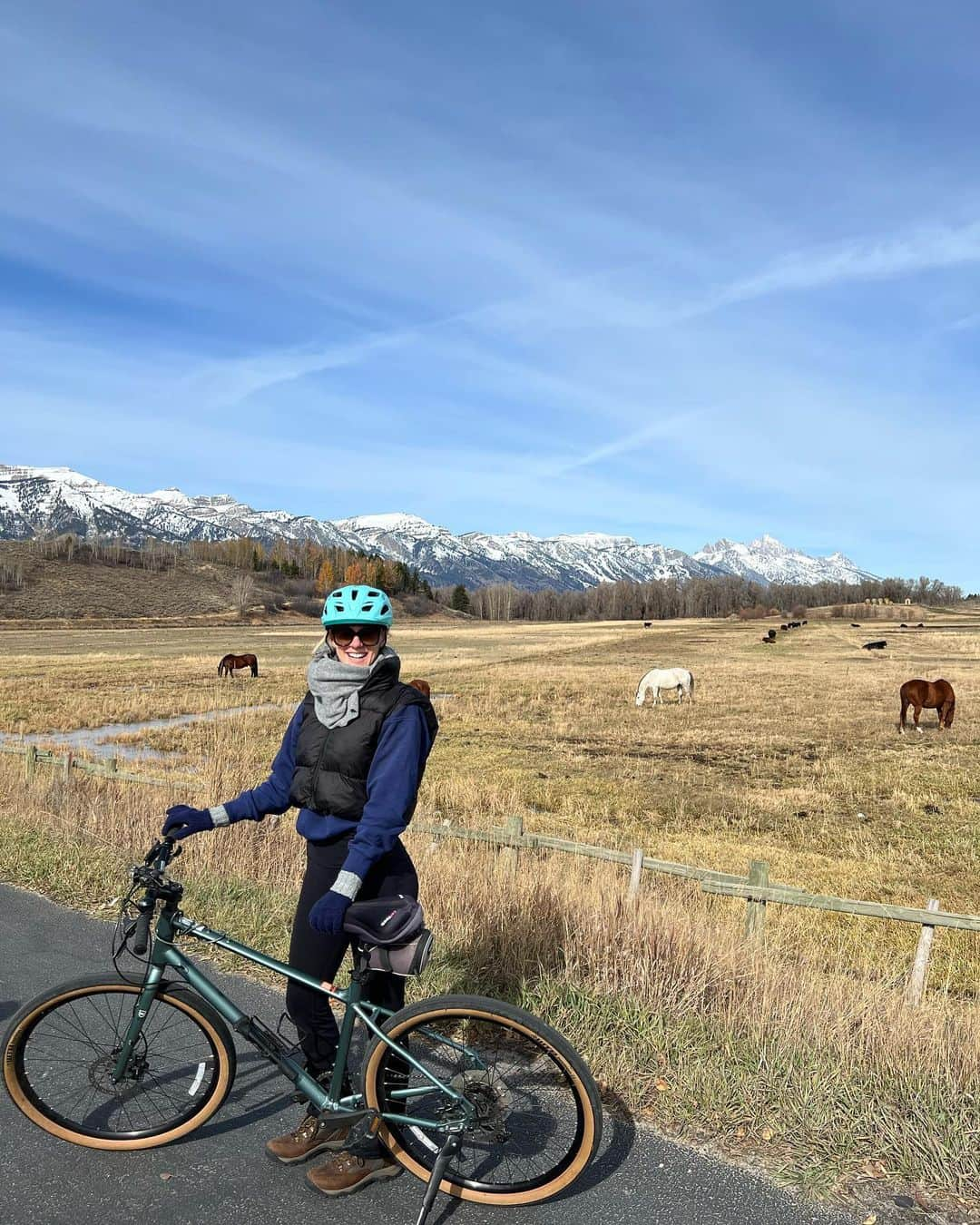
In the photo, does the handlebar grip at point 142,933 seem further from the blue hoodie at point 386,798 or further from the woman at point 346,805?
the blue hoodie at point 386,798

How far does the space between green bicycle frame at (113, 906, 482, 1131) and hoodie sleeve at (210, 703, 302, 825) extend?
0.56 meters

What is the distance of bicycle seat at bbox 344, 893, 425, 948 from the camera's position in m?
3.57

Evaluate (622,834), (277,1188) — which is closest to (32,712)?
(622,834)

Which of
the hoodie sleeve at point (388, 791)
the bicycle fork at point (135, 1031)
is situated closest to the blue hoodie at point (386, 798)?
the hoodie sleeve at point (388, 791)

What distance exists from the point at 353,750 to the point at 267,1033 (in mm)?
1361

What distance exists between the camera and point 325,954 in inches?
152

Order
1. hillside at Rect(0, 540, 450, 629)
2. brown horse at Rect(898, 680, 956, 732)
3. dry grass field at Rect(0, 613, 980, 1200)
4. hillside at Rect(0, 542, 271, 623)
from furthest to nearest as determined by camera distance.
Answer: hillside at Rect(0, 542, 271, 623)
hillside at Rect(0, 540, 450, 629)
brown horse at Rect(898, 680, 956, 732)
dry grass field at Rect(0, 613, 980, 1200)

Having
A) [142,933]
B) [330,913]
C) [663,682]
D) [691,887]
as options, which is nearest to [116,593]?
[663,682]

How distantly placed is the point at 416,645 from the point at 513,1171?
74.8 meters

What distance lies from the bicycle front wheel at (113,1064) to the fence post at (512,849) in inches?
193

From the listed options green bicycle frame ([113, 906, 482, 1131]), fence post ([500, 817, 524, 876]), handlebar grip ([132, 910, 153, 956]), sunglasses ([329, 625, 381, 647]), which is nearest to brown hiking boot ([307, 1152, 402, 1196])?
green bicycle frame ([113, 906, 482, 1131])

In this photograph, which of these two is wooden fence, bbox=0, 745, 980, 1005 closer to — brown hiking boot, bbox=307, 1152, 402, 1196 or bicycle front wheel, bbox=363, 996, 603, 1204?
bicycle front wheel, bbox=363, 996, 603, 1204

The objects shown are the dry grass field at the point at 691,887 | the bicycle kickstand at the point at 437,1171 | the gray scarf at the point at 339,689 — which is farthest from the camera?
the dry grass field at the point at 691,887

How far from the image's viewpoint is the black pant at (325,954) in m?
3.87
